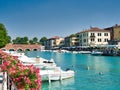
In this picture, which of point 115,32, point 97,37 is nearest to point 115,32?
point 115,32

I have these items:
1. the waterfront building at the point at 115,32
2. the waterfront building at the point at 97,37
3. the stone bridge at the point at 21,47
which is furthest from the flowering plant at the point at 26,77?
the stone bridge at the point at 21,47

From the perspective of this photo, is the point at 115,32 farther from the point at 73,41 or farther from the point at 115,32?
the point at 73,41

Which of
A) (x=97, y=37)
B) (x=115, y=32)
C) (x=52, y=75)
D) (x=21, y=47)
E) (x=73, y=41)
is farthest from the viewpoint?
(x=21, y=47)

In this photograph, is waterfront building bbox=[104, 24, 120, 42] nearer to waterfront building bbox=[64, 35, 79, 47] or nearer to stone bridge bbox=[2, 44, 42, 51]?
waterfront building bbox=[64, 35, 79, 47]

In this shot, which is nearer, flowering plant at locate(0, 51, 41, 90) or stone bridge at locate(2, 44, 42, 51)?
flowering plant at locate(0, 51, 41, 90)

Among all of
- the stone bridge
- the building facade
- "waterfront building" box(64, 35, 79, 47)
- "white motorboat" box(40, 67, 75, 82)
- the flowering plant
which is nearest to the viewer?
the flowering plant

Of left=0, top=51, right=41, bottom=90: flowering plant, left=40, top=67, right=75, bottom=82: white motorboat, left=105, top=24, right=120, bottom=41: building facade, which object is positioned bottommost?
left=40, top=67, right=75, bottom=82: white motorboat

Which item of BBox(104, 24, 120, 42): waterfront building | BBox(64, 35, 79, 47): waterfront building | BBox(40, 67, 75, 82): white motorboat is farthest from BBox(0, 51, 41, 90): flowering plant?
BBox(64, 35, 79, 47): waterfront building

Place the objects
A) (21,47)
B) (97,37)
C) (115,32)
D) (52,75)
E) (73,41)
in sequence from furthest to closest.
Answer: (21,47)
(73,41)
(115,32)
(97,37)
(52,75)

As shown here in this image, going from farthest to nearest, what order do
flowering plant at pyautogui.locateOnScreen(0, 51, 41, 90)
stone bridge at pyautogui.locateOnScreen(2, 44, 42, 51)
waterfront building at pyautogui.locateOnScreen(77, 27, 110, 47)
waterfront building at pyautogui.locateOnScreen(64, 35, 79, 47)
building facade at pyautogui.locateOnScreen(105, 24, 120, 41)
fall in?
1. stone bridge at pyautogui.locateOnScreen(2, 44, 42, 51)
2. waterfront building at pyautogui.locateOnScreen(64, 35, 79, 47)
3. building facade at pyautogui.locateOnScreen(105, 24, 120, 41)
4. waterfront building at pyautogui.locateOnScreen(77, 27, 110, 47)
5. flowering plant at pyautogui.locateOnScreen(0, 51, 41, 90)

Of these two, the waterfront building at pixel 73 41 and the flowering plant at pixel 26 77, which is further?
the waterfront building at pixel 73 41

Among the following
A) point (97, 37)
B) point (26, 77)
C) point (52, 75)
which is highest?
point (97, 37)

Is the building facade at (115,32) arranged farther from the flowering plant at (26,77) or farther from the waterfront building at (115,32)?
the flowering plant at (26,77)

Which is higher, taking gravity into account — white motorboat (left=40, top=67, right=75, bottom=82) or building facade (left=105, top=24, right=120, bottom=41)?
building facade (left=105, top=24, right=120, bottom=41)
